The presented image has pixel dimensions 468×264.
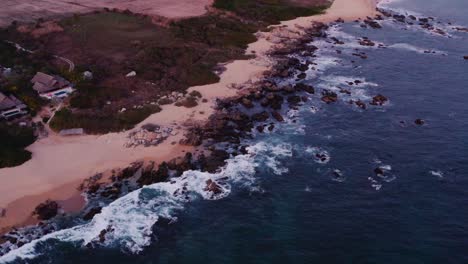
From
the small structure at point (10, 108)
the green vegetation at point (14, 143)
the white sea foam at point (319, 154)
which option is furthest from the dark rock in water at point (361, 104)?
the small structure at point (10, 108)

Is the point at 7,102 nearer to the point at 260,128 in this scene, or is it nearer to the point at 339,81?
the point at 260,128

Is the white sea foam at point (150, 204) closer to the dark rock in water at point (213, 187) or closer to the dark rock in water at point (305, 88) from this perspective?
the dark rock in water at point (213, 187)

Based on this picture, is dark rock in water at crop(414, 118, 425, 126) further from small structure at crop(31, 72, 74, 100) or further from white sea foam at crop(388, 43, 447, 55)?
small structure at crop(31, 72, 74, 100)

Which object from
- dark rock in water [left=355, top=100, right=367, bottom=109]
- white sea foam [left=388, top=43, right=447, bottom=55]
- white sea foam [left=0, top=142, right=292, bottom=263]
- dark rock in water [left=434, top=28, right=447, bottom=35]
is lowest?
white sea foam [left=0, top=142, right=292, bottom=263]

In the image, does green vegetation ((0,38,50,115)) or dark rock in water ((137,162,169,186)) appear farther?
green vegetation ((0,38,50,115))

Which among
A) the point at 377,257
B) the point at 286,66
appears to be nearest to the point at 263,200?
the point at 377,257

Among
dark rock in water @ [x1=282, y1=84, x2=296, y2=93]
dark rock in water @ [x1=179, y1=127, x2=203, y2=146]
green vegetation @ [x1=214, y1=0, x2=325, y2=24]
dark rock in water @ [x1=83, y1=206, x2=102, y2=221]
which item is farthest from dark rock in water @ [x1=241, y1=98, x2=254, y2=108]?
green vegetation @ [x1=214, y1=0, x2=325, y2=24]

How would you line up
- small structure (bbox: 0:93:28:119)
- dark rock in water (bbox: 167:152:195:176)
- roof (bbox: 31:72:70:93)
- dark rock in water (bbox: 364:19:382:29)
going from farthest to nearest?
dark rock in water (bbox: 364:19:382:29)
roof (bbox: 31:72:70:93)
small structure (bbox: 0:93:28:119)
dark rock in water (bbox: 167:152:195:176)
